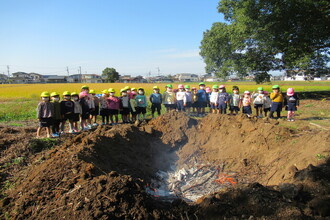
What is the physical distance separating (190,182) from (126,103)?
5.17 meters

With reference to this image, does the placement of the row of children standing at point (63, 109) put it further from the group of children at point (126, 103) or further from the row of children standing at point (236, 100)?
the row of children standing at point (236, 100)

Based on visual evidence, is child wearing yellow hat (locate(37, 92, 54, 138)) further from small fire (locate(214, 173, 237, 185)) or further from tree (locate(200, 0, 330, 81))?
tree (locate(200, 0, 330, 81))

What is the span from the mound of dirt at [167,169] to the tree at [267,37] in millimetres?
10453

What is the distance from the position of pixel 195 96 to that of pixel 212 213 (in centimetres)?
914

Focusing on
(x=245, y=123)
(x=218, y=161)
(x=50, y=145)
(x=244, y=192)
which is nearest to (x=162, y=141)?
(x=218, y=161)

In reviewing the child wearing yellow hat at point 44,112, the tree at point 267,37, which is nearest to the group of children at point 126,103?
the child wearing yellow hat at point 44,112

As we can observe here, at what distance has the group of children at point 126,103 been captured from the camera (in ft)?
27.1

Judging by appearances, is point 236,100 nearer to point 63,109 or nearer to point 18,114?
point 63,109

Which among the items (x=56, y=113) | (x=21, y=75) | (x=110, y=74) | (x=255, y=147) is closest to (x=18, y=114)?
(x=56, y=113)

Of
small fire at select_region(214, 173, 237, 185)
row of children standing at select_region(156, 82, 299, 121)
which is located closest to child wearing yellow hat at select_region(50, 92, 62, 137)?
row of children standing at select_region(156, 82, 299, 121)

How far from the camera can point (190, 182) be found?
645 centimetres

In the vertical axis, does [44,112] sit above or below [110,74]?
below

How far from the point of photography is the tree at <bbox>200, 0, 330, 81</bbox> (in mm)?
15461

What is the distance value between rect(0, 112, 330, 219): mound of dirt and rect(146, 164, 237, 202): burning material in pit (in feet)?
0.91
